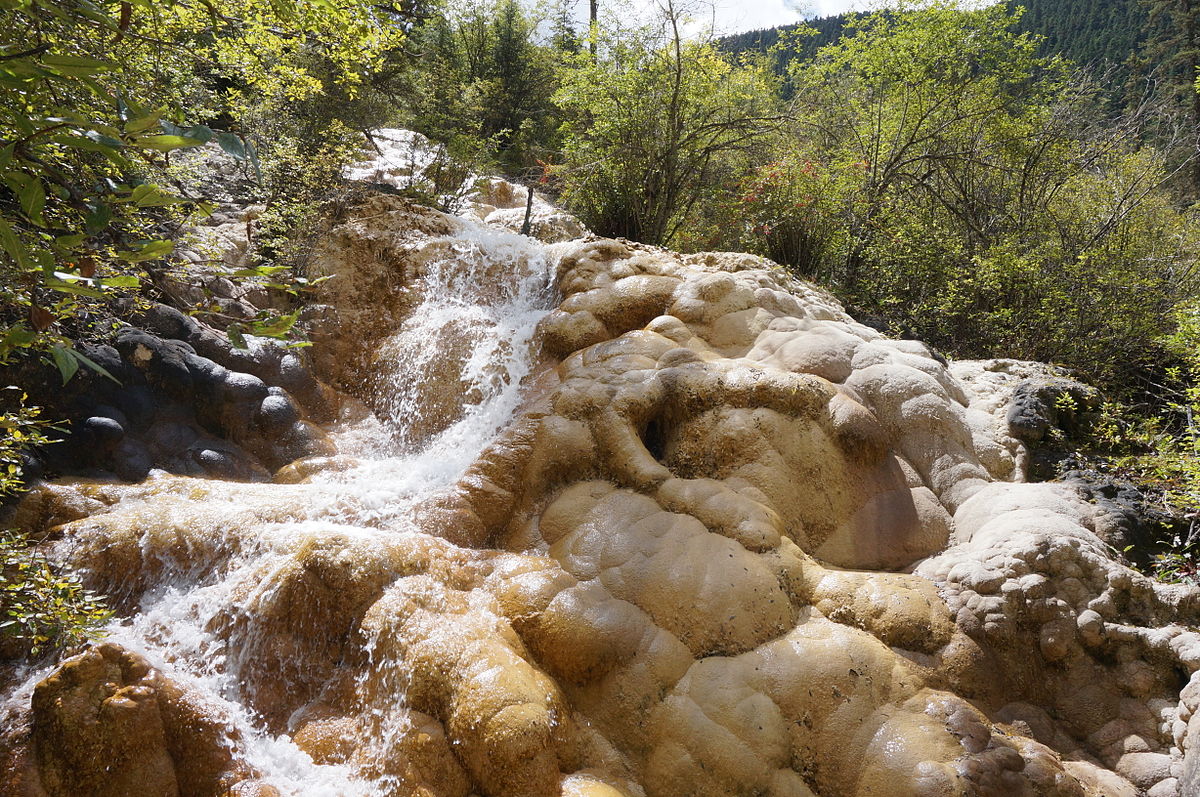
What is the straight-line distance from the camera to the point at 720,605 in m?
3.57

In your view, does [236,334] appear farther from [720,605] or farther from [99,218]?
[720,605]

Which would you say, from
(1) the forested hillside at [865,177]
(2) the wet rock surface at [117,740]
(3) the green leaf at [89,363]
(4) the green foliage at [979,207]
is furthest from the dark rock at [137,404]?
(4) the green foliage at [979,207]

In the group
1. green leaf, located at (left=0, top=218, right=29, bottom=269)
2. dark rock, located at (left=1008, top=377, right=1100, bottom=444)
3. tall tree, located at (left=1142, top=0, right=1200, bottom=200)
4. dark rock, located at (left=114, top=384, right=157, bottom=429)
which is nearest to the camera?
green leaf, located at (left=0, top=218, right=29, bottom=269)

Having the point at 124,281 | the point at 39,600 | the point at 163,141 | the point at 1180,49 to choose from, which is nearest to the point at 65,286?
the point at 124,281

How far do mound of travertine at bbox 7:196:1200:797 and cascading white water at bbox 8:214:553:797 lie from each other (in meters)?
0.05

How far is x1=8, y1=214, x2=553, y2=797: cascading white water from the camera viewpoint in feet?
10.7

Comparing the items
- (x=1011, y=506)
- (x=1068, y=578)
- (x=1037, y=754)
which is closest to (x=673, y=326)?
(x=1011, y=506)

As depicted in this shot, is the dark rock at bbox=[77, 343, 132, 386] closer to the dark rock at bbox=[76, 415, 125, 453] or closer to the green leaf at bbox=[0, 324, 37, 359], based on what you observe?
the dark rock at bbox=[76, 415, 125, 453]

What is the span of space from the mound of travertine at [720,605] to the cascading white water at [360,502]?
0.17 ft

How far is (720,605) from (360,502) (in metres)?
2.88

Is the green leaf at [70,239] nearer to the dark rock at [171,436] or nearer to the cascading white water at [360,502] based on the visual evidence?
the cascading white water at [360,502]

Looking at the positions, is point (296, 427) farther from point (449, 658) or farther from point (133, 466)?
point (449, 658)

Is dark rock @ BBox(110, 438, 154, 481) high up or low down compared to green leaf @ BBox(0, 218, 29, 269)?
down

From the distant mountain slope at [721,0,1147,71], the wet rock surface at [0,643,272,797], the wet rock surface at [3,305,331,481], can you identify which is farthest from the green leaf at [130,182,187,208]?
the distant mountain slope at [721,0,1147,71]
